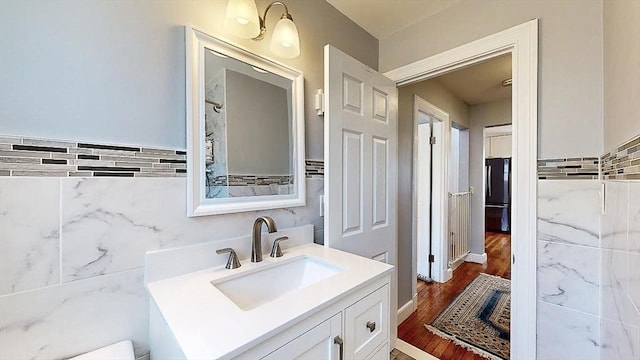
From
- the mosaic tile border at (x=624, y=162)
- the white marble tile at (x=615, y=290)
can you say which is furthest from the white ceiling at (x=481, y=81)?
the white marble tile at (x=615, y=290)

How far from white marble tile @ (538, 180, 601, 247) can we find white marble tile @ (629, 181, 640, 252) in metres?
0.58

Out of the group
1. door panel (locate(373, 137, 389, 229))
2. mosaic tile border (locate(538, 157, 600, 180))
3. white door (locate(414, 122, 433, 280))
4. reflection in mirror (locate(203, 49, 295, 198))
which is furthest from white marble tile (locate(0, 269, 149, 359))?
white door (locate(414, 122, 433, 280))

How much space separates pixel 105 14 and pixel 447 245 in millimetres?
3383

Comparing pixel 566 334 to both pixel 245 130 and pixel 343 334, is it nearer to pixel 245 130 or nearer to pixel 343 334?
pixel 343 334

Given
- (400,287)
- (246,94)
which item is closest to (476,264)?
(400,287)

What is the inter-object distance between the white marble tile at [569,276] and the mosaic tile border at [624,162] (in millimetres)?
375

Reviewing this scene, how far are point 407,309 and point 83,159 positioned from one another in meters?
2.41

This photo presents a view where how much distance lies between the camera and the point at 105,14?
2.77 ft

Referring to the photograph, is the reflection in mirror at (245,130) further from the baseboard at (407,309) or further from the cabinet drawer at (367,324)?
the baseboard at (407,309)

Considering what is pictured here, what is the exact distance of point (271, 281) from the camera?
112 centimetres

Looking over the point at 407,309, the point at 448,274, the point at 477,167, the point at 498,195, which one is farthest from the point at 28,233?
the point at 498,195

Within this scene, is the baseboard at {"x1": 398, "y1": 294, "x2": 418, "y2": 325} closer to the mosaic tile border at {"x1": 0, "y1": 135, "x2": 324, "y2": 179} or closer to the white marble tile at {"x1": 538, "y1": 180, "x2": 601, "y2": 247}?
the white marble tile at {"x1": 538, "y1": 180, "x2": 601, "y2": 247}

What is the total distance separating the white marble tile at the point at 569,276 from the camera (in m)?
1.11

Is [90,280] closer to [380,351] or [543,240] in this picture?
[380,351]
